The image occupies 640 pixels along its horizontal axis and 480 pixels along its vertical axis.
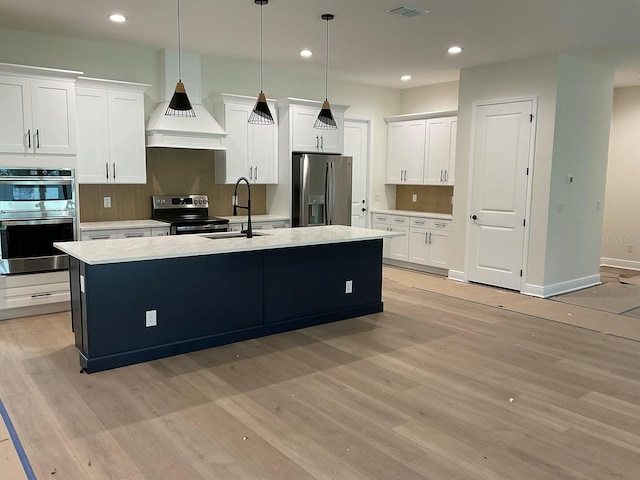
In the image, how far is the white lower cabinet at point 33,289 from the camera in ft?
16.1

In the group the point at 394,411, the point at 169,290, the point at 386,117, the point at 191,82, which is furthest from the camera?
the point at 386,117

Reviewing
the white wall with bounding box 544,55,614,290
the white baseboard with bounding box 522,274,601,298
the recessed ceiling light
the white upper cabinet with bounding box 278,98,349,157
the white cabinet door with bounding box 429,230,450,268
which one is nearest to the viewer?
the recessed ceiling light

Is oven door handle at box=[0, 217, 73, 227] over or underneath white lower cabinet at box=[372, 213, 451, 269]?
over

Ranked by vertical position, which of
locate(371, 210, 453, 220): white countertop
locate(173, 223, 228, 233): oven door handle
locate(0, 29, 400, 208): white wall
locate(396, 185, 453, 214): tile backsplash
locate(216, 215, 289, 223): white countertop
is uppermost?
locate(0, 29, 400, 208): white wall

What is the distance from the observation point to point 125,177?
5.74 metres

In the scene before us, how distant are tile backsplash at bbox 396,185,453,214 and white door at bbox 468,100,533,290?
1212 mm

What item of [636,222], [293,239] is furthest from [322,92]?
[636,222]

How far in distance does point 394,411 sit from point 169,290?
6.27ft

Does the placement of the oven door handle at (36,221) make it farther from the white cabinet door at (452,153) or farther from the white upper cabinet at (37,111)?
the white cabinet door at (452,153)

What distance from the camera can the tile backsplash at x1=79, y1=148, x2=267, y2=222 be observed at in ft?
19.3

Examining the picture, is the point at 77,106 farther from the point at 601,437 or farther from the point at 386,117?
the point at 601,437

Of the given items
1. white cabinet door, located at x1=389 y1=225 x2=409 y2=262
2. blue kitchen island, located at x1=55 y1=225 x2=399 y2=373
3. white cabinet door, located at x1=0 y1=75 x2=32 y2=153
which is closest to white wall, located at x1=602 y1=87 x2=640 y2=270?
white cabinet door, located at x1=389 y1=225 x2=409 y2=262

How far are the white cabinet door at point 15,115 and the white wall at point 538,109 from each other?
4975 millimetres

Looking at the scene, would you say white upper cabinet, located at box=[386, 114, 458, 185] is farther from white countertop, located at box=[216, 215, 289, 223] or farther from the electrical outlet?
the electrical outlet
